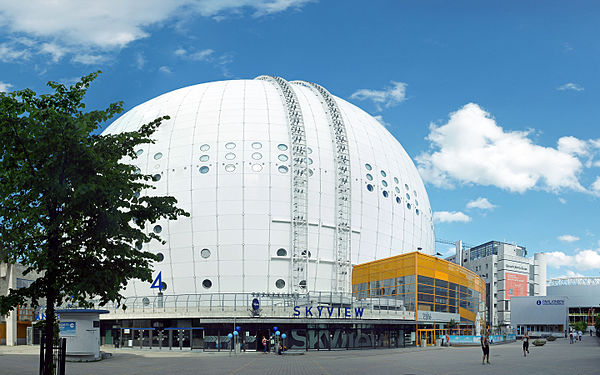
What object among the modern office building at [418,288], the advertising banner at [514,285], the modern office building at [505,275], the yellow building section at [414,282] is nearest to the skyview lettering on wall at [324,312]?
the modern office building at [418,288]

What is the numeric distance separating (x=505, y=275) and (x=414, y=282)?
75.8 m

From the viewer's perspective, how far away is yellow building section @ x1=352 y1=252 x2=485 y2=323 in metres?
54.5

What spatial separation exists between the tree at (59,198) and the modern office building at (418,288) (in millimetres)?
38966

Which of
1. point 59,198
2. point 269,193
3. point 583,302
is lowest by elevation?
point 583,302

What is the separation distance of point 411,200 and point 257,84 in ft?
70.9

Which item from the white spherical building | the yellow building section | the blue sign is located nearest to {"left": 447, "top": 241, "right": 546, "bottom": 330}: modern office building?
the white spherical building

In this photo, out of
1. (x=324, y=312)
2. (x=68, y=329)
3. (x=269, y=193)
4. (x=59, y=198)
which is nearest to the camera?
(x=59, y=198)

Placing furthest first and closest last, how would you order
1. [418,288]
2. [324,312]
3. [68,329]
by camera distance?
[418,288] < [324,312] < [68,329]

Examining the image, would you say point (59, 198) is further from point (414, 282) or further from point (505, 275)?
point (505, 275)

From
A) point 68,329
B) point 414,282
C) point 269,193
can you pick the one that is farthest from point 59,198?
point 414,282

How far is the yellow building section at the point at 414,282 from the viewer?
179ft

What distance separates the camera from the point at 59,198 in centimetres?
1700

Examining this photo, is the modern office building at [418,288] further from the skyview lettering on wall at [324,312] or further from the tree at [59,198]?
the tree at [59,198]

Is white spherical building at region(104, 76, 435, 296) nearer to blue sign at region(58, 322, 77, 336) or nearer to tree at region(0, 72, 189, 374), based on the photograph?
blue sign at region(58, 322, 77, 336)
